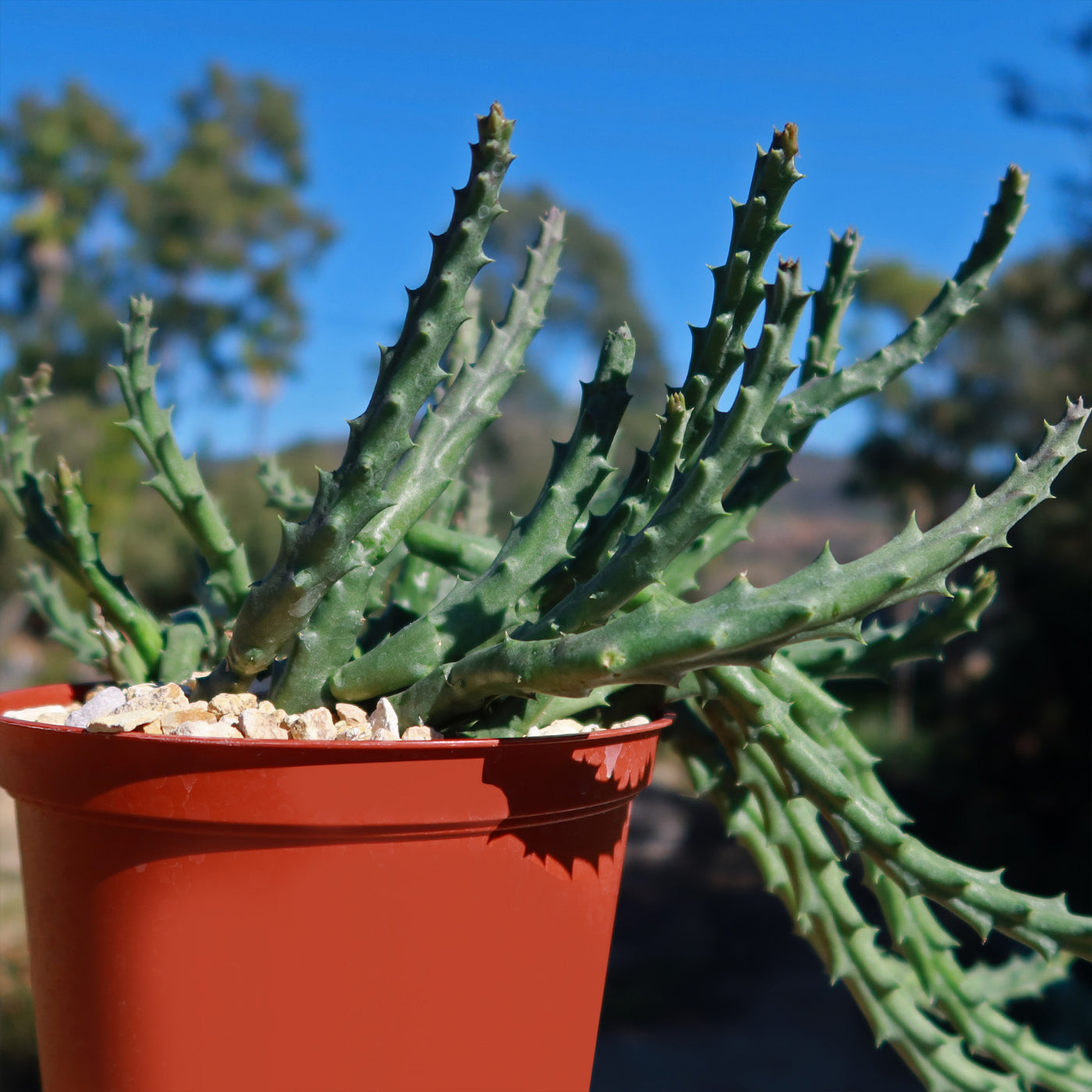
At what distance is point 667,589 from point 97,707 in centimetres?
43

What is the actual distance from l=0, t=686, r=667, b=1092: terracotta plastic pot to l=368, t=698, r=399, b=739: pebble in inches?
3.3

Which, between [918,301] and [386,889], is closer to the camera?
[386,889]

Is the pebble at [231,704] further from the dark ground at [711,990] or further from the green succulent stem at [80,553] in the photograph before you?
the dark ground at [711,990]

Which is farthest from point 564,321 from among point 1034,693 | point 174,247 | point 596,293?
point 1034,693

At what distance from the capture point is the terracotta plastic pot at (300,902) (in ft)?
2.06

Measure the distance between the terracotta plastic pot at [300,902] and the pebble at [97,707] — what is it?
0.04 meters

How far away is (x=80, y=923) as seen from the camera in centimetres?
69

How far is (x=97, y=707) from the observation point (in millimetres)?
750

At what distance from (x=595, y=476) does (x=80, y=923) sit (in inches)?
17.9

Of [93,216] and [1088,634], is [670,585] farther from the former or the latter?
[93,216]

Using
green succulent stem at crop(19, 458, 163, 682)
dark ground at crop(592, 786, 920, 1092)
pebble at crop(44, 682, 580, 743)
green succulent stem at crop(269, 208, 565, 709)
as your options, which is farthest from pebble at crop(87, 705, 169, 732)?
dark ground at crop(592, 786, 920, 1092)

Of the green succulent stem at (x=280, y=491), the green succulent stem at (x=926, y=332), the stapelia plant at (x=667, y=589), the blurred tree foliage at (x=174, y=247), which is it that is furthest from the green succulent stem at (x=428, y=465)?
the blurred tree foliage at (x=174, y=247)

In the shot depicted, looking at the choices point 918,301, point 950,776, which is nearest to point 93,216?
point 918,301

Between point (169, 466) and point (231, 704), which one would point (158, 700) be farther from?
point (169, 466)
